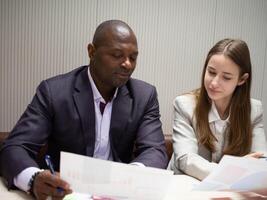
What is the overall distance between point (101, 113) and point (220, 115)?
62 cm

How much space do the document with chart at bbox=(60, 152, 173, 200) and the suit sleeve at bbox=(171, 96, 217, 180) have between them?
40cm

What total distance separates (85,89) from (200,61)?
1159 millimetres

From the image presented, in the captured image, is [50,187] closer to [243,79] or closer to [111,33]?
[111,33]

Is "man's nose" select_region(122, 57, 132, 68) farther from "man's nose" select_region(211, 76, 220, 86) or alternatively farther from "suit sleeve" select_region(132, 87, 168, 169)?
"man's nose" select_region(211, 76, 220, 86)

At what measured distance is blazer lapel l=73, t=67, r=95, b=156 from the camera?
1396mm

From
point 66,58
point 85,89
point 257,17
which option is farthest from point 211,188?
point 257,17

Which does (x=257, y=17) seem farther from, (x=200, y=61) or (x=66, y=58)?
(x=66, y=58)

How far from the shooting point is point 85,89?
144 centimetres

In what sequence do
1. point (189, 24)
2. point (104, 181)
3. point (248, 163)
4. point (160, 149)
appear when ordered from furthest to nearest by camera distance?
1. point (189, 24)
2. point (160, 149)
3. point (248, 163)
4. point (104, 181)

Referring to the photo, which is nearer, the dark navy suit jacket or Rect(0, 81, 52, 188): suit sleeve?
Rect(0, 81, 52, 188): suit sleeve

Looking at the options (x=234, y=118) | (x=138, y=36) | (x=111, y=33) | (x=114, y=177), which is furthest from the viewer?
(x=138, y=36)

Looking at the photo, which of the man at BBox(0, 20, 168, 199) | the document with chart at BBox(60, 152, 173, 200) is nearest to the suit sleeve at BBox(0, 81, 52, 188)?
the man at BBox(0, 20, 168, 199)

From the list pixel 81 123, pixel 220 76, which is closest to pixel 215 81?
pixel 220 76

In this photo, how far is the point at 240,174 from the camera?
1040mm
